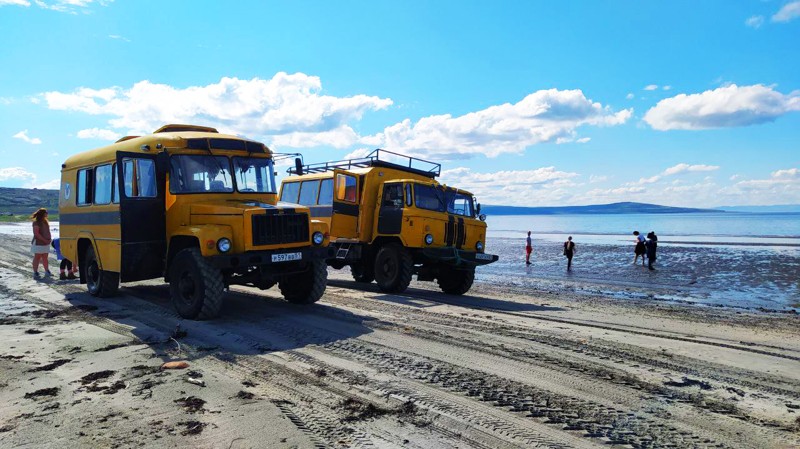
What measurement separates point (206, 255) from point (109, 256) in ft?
8.32

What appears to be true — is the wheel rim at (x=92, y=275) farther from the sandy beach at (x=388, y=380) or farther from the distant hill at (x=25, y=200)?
the distant hill at (x=25, y=200)

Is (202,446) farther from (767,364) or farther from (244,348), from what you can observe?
(767,364)

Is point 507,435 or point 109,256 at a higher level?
point 109,256

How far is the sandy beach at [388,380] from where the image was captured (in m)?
3.98

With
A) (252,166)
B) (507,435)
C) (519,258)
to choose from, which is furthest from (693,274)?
(507,435)

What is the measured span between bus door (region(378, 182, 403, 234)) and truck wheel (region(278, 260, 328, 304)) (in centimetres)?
290

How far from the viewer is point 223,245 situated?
797 centimetres

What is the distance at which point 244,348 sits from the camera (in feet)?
21.2

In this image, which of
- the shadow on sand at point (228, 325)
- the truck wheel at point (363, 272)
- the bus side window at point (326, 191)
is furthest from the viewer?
the bus side window at point (326, 191)

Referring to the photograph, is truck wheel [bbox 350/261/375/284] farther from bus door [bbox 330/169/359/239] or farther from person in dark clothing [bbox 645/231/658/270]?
person in dark clothing [bbox 645/231/658/270]

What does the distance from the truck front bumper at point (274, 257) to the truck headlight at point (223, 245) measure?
0.09m

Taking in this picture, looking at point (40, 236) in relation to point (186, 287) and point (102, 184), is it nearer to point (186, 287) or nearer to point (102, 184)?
point (102, 184)

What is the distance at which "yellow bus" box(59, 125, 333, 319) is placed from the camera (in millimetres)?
8102

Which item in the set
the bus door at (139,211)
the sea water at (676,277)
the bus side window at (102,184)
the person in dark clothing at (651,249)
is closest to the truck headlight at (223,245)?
the bus door at (139,211)
